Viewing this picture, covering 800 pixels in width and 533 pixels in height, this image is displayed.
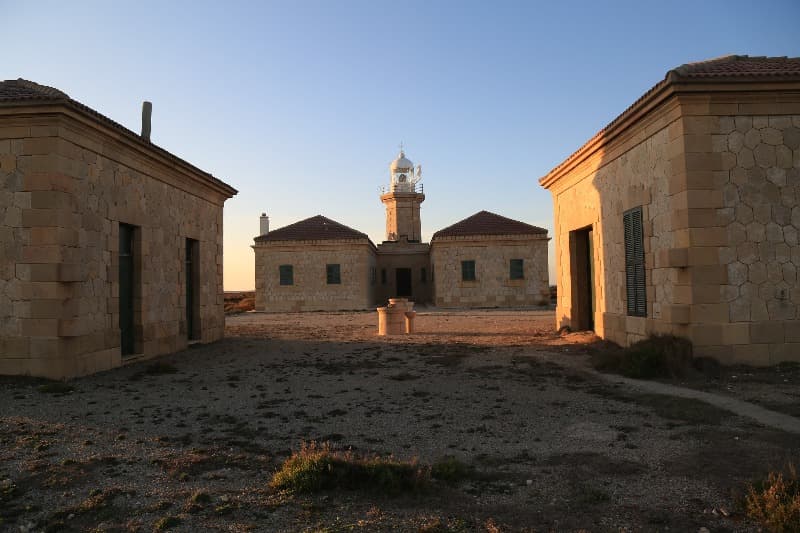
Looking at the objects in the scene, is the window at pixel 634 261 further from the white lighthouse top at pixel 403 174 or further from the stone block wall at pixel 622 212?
the white lighthouse top at pixel 403 174

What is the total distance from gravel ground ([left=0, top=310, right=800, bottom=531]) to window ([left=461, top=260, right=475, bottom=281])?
1708 centimetres

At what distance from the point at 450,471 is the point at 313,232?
23.4 metres

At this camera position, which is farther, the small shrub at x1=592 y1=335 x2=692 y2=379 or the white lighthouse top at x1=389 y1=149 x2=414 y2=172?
the white lighthouse top at x1=389 y1=149 x2=414 y2=172

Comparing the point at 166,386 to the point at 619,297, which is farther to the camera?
the point at 619,297

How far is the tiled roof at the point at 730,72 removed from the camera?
7.30 meters

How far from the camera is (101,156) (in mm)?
8516

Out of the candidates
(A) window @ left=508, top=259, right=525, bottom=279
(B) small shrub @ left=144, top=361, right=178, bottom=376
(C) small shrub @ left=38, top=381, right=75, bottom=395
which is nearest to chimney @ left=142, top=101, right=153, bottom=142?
(B) small shrub @ left=144, top=361, right=178, bottom=376

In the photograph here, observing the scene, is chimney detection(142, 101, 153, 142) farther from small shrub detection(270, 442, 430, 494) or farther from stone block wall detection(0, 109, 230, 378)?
small shrub detection(270, 442, 430, 494)

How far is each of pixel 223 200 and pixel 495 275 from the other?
1467 centimetres

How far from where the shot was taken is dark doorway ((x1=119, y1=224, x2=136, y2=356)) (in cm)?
933

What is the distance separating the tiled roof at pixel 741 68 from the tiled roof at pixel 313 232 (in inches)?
736

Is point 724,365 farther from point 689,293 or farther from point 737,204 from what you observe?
point 737,204

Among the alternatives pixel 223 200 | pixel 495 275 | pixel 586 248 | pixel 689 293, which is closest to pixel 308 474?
pixel 689 293

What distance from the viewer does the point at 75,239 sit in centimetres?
764
